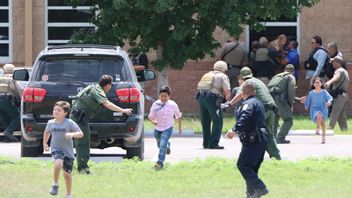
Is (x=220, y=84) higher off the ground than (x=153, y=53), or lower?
higher

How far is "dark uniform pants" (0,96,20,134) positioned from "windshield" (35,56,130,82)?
5.40 meters

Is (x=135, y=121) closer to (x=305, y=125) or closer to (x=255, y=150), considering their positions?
(x=255, y=150)

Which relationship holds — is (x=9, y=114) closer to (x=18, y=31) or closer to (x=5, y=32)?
(x=18, y=31)

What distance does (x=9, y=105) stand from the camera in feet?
74.4

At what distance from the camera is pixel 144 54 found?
2867 centimetres

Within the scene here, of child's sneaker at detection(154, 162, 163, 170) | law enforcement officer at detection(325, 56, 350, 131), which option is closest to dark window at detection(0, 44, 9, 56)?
law enforcement officer at detection(325, 56, 350, 131)

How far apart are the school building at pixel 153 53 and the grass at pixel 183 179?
13376 mm

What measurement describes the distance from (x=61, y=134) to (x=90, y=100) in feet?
7.19

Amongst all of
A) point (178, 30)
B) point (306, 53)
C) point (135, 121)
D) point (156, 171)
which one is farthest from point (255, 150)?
point (306, 53)

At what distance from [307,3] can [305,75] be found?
452 centimetres

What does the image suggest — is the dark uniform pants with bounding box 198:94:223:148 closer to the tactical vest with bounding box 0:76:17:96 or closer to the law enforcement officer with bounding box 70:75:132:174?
the tactical vest with bounding box 0:76:17:96

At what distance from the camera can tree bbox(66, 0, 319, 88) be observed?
83.8ft

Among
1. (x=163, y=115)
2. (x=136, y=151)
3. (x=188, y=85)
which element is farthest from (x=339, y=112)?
(x=163, y=115)

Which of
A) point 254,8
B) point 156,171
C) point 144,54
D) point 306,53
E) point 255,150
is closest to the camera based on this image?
point 255,150
